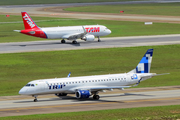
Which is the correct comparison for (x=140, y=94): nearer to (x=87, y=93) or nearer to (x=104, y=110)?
(x=87, y=93)

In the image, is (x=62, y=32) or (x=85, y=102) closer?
(x=85, y=102)

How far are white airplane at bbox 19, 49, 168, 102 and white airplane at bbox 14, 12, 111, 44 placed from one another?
2092 inches

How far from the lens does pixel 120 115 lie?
49.9m

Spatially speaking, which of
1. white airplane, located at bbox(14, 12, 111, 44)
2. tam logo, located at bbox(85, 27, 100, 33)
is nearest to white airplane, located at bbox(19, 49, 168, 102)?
white airplane, located at bbox(14, 12, 111, 44)

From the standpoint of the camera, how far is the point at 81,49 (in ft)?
354

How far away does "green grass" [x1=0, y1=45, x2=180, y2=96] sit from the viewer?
263 ft

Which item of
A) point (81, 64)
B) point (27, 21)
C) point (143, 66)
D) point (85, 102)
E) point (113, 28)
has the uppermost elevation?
point (27, 21)

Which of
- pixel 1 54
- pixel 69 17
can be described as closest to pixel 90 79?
pixel 1 54

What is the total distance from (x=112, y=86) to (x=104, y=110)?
37.5ft

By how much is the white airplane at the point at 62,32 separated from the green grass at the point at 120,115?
6633 centimetres

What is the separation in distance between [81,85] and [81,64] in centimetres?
3240

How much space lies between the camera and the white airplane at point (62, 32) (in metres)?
117

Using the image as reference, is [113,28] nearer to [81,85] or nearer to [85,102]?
[81,85]

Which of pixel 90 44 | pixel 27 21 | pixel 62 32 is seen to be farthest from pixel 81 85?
pixel 62 32
